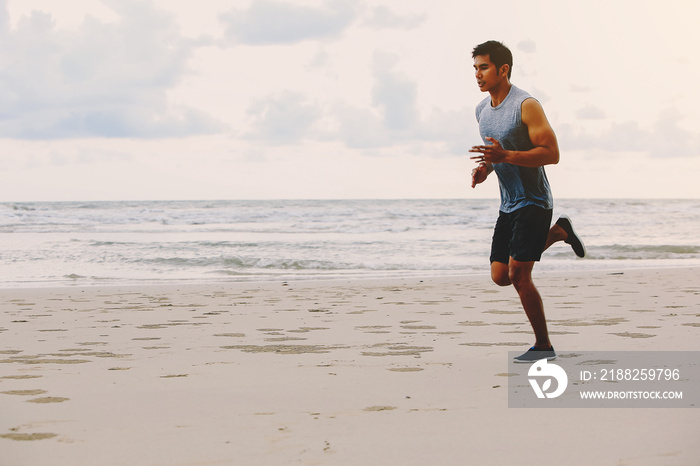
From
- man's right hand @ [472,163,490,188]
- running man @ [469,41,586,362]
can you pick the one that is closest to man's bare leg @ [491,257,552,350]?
running man @ [469,41,586,362]

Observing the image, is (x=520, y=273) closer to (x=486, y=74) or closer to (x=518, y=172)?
(x=518, y=172)

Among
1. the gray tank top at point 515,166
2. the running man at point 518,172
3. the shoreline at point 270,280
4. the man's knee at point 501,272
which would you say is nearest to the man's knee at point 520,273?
the running man at point 518,172

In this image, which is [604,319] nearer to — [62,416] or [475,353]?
[475,353]

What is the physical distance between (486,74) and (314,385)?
6.38 feet

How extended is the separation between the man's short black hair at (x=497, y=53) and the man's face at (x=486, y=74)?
0.02 metres

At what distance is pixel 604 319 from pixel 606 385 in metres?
2.81

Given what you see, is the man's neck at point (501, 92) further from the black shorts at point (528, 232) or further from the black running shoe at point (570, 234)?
the black running shoe at point (570, 234)

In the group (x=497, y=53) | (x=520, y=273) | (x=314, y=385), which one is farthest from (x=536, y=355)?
(x=497, y=53)

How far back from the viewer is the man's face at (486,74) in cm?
408

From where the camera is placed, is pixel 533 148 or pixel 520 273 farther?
pixel 520 273

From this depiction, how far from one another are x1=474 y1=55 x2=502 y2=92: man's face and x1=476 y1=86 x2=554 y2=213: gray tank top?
11cm

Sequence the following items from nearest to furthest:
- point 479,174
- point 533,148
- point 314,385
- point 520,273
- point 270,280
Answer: point 314,385, point 533,148, point 520,273, point 479,174, point 270,280

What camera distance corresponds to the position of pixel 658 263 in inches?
593

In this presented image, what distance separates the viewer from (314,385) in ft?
11.9
